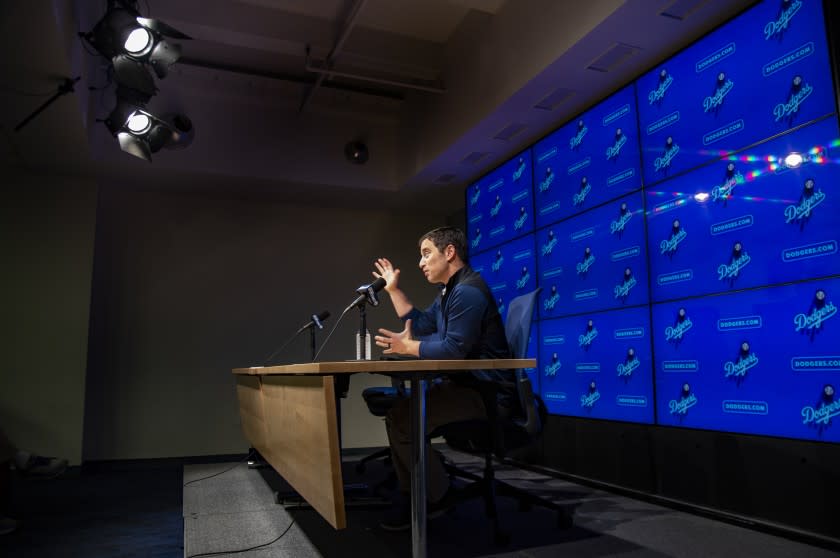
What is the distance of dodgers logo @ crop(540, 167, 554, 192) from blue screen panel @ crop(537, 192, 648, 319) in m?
0.30

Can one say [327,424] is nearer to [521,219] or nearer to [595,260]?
[595,260]

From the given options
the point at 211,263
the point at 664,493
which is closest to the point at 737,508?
the point at 664,493

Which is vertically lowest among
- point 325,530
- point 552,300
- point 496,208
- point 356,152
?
point 325,530

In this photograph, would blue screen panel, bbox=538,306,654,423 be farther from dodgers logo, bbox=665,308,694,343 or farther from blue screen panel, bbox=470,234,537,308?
blue screen panel, bbox=470,234,537,308

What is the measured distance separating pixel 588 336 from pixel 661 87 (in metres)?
1.50

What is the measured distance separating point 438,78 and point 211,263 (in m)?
2.67

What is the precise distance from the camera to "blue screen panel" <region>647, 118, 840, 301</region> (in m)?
2.33

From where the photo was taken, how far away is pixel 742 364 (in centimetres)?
260

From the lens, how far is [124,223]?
17.0 feet

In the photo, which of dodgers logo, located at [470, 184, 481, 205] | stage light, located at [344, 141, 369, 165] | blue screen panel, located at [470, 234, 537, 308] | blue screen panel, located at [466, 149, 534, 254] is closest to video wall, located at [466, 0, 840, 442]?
blue screen panel, located at [470, 234, 537, 308]

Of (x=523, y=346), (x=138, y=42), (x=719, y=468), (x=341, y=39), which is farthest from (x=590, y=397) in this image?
(x=138, y=42)

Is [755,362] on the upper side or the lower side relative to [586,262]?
lower

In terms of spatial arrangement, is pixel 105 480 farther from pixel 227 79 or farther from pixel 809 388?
pixel 809 388

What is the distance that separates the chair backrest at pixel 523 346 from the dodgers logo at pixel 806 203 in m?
1.12
